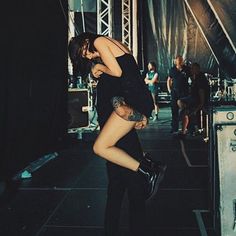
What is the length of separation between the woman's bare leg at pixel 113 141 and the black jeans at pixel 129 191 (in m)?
0.09

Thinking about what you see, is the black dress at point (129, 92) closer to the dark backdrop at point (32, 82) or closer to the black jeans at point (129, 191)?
the black jeans at point (129, 191)

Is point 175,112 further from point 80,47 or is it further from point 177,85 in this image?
point 80,47

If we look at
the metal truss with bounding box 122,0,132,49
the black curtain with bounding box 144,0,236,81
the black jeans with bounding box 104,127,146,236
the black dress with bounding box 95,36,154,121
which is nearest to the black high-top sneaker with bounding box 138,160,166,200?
the black jeans with bounding box 104,127,146,236

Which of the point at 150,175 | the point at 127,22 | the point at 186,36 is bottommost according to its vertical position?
the point at 150,175

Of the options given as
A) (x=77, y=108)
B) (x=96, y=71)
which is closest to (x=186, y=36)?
(x=77, y=108)

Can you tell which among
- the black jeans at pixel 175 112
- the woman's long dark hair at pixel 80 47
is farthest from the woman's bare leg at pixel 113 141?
the black jeans at pixel 175 112

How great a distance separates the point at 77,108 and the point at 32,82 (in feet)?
11.5

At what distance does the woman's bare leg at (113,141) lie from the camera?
2.75 metres

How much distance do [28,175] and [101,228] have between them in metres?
2.23

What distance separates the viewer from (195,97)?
9.48 m

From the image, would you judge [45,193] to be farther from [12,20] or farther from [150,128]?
[150,128]

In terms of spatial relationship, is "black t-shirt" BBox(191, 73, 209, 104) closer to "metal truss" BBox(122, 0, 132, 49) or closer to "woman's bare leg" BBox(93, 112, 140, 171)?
"woman's bare leg" BBox(93, 112, 140, 171)

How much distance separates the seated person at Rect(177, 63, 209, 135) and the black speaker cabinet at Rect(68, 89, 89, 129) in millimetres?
2338

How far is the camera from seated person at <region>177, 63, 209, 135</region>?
925cm
